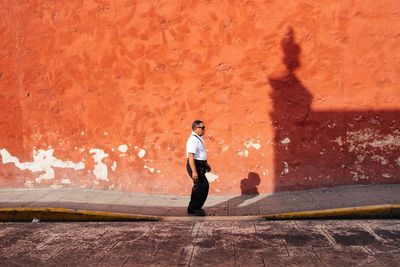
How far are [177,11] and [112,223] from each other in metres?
4.13

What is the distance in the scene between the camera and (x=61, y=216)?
22.1ft

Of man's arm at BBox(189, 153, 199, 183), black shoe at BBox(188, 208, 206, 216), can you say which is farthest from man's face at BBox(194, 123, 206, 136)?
black shoe at BBox(188, 208, 206, 216)

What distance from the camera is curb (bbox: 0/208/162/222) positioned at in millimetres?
6660

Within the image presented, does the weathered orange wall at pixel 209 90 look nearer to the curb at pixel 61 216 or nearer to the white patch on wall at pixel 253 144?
the white patch on wall at pixel 253 144

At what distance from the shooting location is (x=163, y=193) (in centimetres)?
827

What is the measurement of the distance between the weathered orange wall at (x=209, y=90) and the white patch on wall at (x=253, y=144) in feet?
0.07

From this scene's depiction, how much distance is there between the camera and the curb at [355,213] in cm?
642

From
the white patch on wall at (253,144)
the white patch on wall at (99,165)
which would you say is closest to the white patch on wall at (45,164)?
the white patch on wall at (99,165)

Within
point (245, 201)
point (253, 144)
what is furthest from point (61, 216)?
point (253, 144)

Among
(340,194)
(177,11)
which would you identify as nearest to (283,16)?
(177,11)

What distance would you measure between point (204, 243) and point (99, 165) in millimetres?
3853

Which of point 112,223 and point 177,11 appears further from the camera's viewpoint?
point 177,11

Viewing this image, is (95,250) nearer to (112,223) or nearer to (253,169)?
(112,223)

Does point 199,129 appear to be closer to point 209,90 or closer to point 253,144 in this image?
point 209,90
